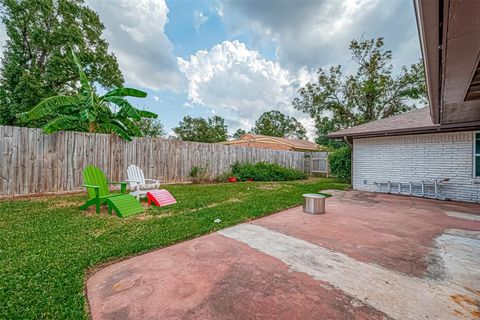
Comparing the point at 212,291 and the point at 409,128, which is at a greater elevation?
the point at 409,128

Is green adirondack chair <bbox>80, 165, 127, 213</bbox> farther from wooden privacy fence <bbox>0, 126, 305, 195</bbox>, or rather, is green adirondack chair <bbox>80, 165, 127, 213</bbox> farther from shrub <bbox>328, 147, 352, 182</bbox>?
shrub <bbox>328, 147, 352, 182</bbox>

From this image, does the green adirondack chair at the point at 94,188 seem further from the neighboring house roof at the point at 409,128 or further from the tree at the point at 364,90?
the tree at the point at 364,90

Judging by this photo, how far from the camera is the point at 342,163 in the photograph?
11656 mm

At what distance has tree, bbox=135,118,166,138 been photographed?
2378 centimetres

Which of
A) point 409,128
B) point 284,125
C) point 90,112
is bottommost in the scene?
point 409,128

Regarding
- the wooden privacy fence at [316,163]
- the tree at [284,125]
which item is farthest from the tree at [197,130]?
the wooden privacy fence at [316,163]

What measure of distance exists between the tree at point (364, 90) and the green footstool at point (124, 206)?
1770 centimetres

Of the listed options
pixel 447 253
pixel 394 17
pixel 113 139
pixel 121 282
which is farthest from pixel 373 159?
pixel 113 139

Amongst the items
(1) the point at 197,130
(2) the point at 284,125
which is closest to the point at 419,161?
(1) the point at 197,130

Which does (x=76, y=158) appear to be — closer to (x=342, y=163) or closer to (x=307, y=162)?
(x=342, y=163)

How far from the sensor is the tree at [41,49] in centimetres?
1241

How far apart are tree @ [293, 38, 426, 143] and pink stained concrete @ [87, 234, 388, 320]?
60.1ft

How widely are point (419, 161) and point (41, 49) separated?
21652 millimetres

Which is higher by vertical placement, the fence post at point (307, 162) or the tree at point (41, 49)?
the tree at point (41, 49)
